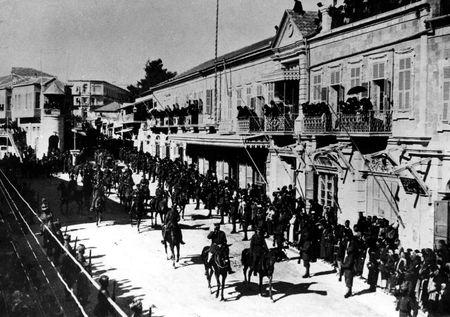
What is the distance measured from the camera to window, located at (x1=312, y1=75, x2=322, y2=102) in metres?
21.6

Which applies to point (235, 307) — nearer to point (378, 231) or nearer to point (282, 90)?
point (378, 231)

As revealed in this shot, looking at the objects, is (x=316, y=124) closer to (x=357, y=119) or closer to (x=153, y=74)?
(x=357, y=119)

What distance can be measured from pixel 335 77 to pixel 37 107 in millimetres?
43496

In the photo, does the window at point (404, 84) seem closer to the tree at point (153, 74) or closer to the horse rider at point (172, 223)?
the horse rider at point (172, 223)

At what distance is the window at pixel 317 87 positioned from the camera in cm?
2161

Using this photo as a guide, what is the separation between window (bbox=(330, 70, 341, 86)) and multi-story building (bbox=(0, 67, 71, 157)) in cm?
3249

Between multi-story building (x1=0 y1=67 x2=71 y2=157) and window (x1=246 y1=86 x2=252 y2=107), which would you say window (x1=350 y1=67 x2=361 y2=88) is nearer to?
window (x1=246 y1=86 x2=252 y2=107)

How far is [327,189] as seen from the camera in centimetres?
2095

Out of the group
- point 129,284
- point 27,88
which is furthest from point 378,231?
point 27,88

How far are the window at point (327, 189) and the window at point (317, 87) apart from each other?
3.43 metres

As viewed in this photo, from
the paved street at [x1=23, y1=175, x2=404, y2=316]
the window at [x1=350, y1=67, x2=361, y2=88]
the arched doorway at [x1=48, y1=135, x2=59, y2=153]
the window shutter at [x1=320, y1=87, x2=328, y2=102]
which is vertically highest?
the window at [x1=350, y1=67, x2=361, y2=88]

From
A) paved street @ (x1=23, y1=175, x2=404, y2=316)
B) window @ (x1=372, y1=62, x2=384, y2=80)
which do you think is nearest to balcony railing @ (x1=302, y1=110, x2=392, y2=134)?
window @ (x1=372, y1=62, x2=384, y2=80)

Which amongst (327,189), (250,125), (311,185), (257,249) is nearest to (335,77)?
(327,189)

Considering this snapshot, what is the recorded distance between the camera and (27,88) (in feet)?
186
